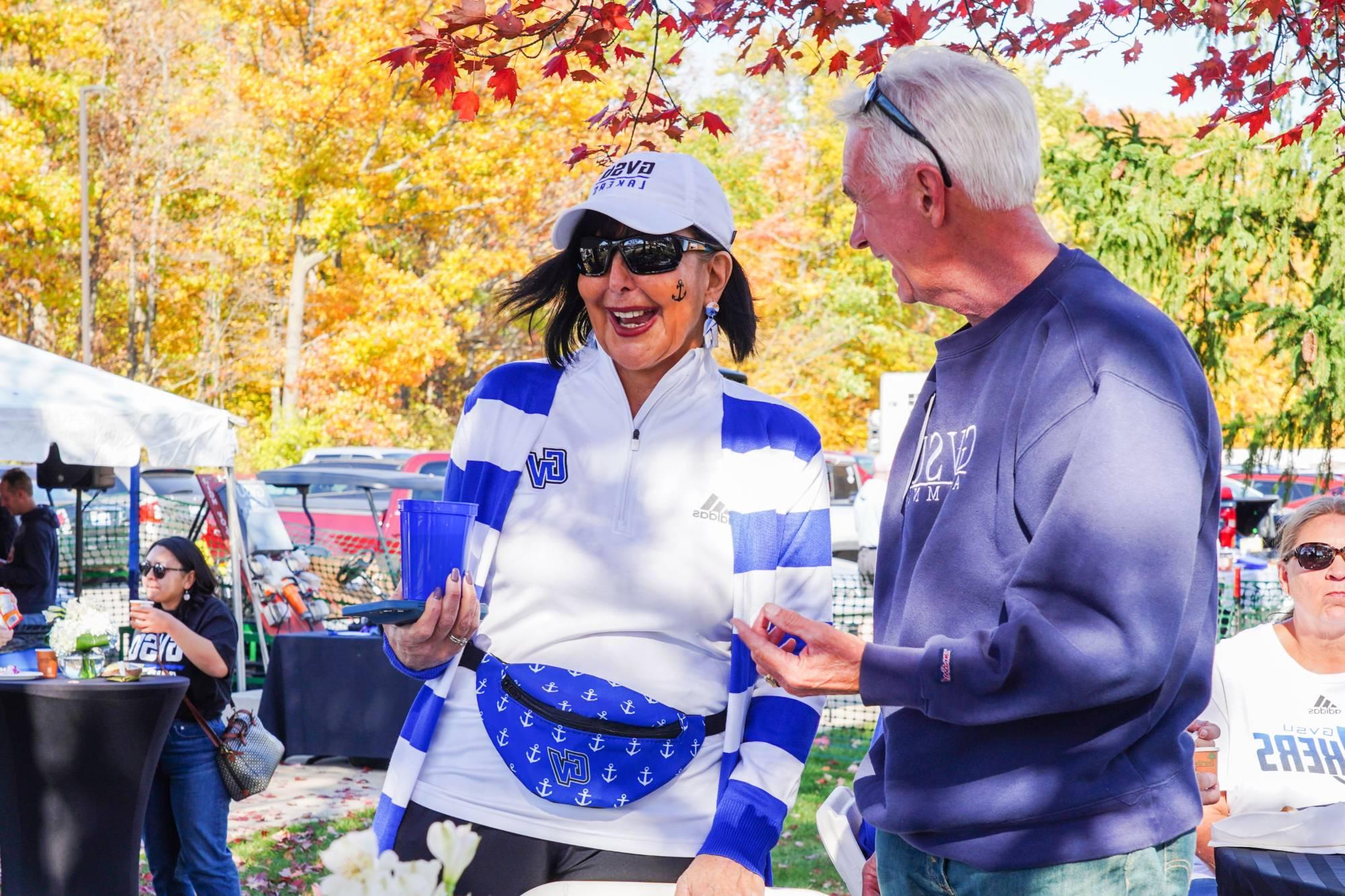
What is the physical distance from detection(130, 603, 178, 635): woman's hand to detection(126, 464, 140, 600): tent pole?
16.6 ft

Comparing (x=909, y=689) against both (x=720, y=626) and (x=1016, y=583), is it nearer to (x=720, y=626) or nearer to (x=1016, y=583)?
(x=1016, y=583)

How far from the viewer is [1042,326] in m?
1.73

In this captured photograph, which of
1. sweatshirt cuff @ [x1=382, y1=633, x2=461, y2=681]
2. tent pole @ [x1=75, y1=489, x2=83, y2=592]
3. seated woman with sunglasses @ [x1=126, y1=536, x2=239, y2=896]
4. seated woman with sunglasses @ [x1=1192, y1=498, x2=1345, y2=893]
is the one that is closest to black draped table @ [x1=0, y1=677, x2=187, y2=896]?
seated woman with sunglasses @ [x1=126, y1=536, x2=239, y2=896]

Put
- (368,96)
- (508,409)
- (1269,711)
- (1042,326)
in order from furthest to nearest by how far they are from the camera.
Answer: (368,96)
(1269,711)
(508,409)
(1042,326)

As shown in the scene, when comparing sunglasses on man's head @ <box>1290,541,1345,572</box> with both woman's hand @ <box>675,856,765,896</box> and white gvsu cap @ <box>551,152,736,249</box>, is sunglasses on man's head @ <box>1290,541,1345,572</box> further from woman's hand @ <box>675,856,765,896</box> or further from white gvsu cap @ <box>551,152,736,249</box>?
woman's hand @ <box>675,856,765,896</box>

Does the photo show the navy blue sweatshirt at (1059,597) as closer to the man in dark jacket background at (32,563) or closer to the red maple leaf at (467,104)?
the red maple leaf at (467,104)

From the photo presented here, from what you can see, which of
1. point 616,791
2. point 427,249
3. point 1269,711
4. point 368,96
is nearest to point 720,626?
point 616,791

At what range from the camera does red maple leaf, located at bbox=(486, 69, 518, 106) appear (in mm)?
4281

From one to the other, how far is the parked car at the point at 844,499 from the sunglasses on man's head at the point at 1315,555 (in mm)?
15518

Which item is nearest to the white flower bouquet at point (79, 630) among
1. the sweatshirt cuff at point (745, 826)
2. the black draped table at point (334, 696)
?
the black draped table at point (334, 696)

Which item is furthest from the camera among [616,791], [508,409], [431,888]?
[508,409]

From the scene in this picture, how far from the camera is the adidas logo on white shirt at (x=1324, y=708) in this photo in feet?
12.2

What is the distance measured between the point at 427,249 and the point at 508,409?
80.6 ft

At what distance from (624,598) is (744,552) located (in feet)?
Result: 0.71
